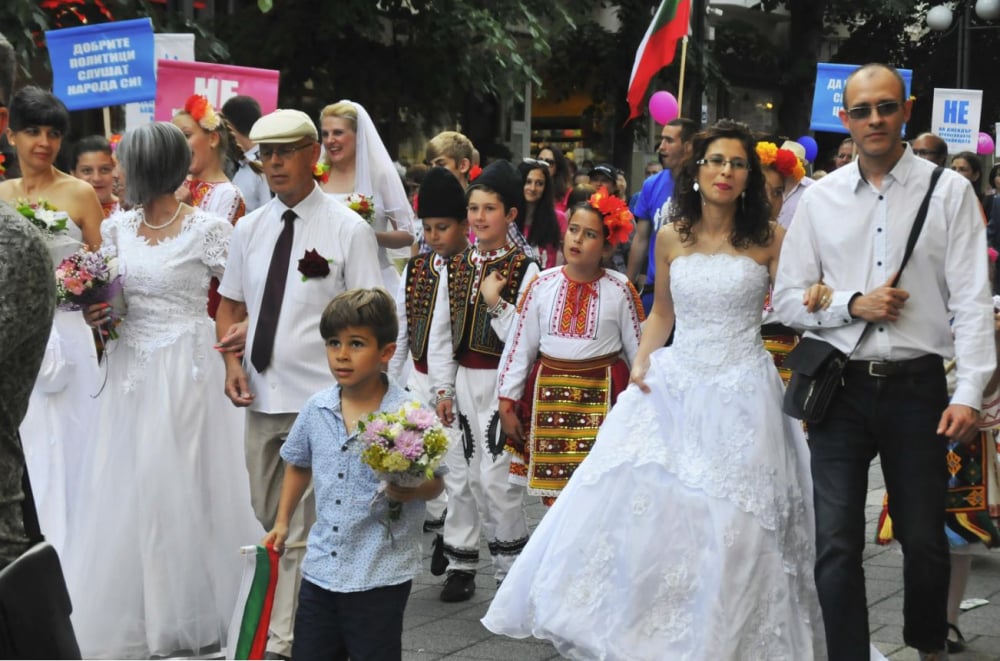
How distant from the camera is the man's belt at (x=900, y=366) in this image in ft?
18.0

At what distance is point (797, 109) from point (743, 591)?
1185 inches

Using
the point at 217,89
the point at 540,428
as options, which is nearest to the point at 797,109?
the point at 217,89

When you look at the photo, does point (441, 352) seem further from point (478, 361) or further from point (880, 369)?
point (880, 369)

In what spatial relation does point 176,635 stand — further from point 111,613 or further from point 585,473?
point 585,473

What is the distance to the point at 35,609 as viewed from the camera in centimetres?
277

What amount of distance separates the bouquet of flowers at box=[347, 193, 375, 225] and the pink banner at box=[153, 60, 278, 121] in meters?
3.50

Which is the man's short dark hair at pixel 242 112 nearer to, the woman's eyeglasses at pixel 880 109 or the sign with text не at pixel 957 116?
the woman's eyeglasses at pixel 880 109

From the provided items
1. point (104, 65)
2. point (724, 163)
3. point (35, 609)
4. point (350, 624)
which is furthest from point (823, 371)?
point (104, 65)

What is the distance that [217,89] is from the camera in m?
11.8

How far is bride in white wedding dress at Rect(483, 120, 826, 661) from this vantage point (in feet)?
18.6

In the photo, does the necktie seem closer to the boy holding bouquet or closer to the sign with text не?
the boy holding bouquet

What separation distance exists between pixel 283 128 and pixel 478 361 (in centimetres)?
182

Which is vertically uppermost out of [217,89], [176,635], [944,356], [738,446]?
[217,89]

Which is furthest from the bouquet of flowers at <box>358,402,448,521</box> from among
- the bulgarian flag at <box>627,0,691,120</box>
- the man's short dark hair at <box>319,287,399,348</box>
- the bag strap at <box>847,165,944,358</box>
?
the bulgarian flag at <box>627,0,691,120</box>
